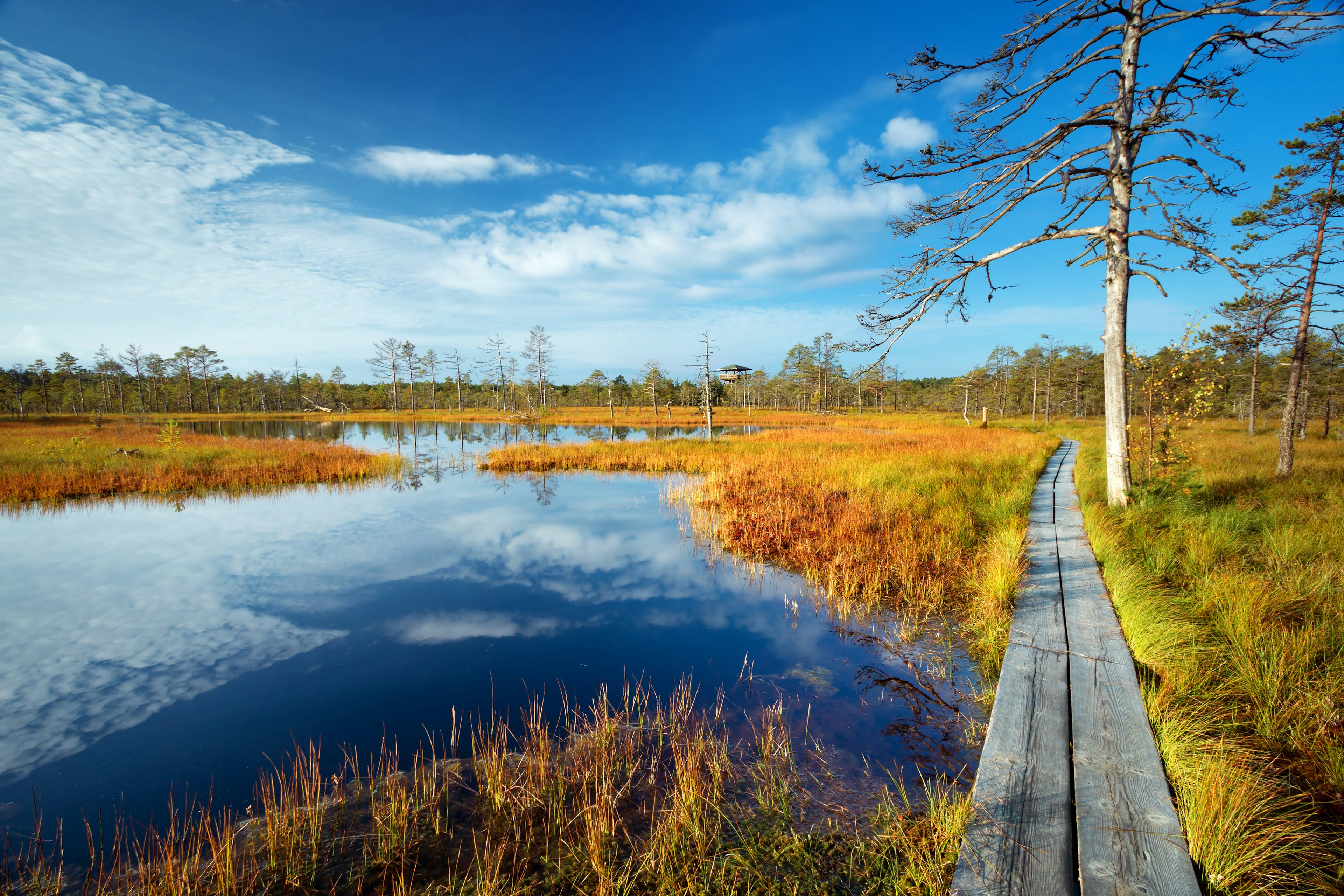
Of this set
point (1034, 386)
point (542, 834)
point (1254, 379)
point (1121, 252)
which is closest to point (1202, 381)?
point (1121, 252)

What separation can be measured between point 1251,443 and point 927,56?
24659 mm

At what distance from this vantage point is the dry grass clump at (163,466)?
14859 mm

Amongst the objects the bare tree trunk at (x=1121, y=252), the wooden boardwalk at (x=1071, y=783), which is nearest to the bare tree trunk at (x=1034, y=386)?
the bare tree trunk at (x=1121, y=252)

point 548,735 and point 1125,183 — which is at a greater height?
point 1125,183

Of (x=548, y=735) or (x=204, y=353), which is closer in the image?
(x=548, y=735)

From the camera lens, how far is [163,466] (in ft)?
56.2

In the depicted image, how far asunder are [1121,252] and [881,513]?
5.71 meters

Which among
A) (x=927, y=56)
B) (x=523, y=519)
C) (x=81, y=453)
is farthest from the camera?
(x=81, y=453)

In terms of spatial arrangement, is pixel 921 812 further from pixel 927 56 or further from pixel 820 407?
pixel 820 407

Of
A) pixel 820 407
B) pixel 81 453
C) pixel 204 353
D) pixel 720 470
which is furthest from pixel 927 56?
pixel 204 353

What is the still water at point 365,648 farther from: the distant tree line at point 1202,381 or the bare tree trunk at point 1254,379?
the bare tree trunk at point 1254,379

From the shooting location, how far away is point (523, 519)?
12.9 m

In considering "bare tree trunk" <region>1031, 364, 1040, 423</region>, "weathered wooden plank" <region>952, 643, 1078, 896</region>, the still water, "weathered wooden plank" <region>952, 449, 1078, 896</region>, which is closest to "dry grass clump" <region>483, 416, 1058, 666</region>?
the still water

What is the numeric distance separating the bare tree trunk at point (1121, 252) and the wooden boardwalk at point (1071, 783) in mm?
4966
